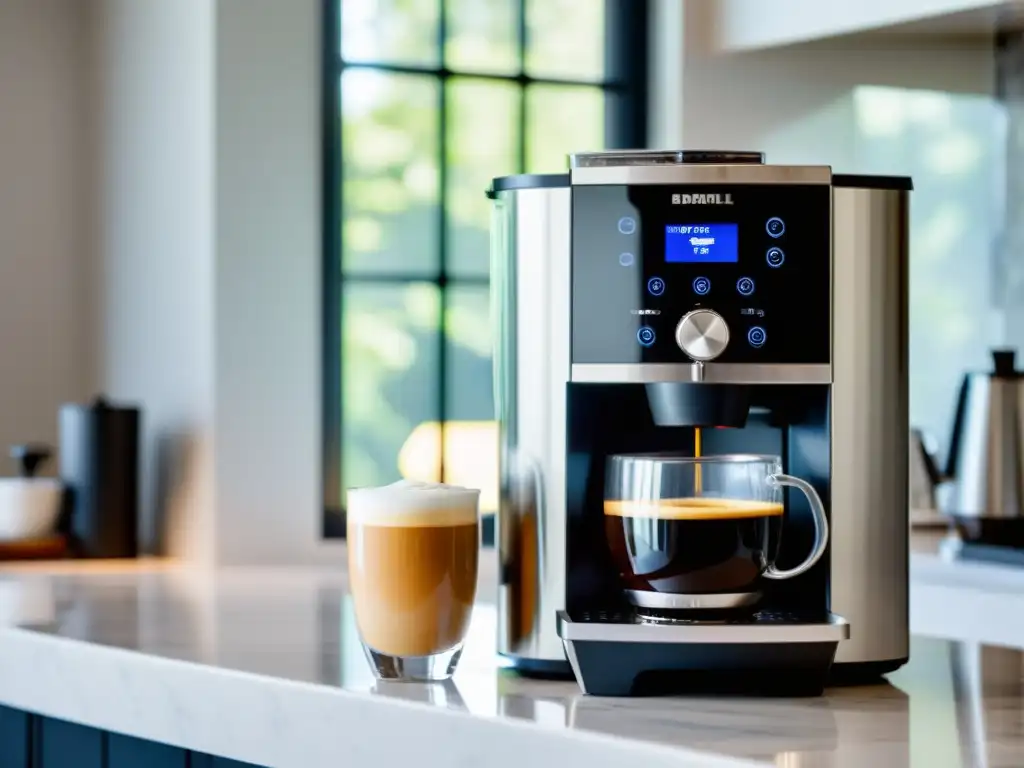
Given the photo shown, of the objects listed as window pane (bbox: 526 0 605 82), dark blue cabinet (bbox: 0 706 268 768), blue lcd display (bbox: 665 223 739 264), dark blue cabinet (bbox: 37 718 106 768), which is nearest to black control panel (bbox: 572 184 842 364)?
blue lcd display (bbox: 665 223 739 264)

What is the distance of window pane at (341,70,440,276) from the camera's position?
7.65 feet

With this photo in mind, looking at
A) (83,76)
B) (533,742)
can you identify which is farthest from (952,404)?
(533,742)

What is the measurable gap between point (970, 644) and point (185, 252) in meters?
1.32

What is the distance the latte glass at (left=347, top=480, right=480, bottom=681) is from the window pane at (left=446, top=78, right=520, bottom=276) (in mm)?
1363

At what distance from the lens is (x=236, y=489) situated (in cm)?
219

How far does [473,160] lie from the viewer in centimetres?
241

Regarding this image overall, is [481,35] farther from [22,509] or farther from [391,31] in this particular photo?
[22,509]

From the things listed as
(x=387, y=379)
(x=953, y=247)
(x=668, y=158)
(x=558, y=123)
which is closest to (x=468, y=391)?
(x=387, y=379)

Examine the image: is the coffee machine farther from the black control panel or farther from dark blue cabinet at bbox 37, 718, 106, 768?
dark blue cabinet at bbox 37, 718, 106, 768

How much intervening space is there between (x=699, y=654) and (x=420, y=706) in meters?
0.18

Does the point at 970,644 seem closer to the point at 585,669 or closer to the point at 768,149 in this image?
the point at 585,669

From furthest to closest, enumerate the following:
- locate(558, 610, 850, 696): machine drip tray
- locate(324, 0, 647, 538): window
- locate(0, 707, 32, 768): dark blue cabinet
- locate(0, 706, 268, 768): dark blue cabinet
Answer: locate(324, 0, 647, 538): window
locate(0, 707, 32, 768): dark blue cabinet
locate(0, 706, 268, 768): dark blue cabinet
locate(558, 610, 850, 696): machine drip tray

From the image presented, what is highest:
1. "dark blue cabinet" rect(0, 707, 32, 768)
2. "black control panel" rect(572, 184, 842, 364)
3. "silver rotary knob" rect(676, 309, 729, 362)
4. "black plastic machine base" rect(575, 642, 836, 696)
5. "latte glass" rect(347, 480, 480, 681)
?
"black control panel" rect(572, 184, 842, 364)

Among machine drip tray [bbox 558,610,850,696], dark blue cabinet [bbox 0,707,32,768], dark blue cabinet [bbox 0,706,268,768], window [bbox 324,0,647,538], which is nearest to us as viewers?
machine drip tray [bbox 558,610,850,696]
